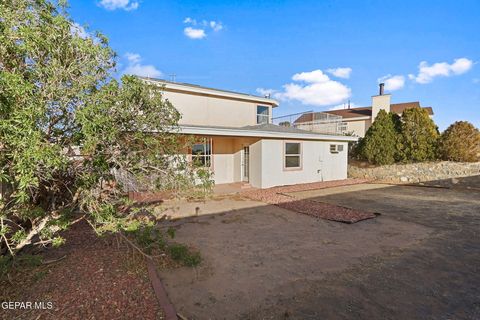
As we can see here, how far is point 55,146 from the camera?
2201 mm

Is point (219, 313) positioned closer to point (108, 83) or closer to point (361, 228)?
point (108, 83)

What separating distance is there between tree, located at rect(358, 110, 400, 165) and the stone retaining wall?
65 centimetres

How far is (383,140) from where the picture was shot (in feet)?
48.2

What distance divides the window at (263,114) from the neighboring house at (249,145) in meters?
0.45

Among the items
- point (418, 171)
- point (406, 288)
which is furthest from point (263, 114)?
point (406, 288)

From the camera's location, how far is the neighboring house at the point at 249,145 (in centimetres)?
1084

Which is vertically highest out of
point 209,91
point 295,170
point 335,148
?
point 209,91

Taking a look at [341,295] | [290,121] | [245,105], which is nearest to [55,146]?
[341,295]

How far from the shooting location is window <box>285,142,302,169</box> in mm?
11742

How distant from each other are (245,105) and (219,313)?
1216 centimetres

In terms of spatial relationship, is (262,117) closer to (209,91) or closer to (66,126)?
(209,91)

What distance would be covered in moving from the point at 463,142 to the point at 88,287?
18.5m

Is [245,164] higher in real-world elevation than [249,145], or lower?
lower

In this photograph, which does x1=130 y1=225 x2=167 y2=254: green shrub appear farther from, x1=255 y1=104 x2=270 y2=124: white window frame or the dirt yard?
x1=255 y1=104 x2=270 y2=124: white window frame
